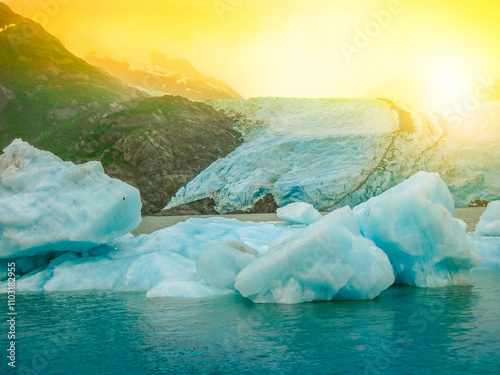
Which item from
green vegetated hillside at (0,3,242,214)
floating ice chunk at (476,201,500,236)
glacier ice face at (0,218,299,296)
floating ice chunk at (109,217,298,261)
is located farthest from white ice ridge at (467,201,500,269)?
green vegetated hillside at (0,3,242,214)

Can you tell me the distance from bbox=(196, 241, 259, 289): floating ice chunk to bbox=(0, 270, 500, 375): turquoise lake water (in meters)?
0.73

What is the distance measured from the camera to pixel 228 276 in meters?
9.12

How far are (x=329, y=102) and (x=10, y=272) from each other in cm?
4323

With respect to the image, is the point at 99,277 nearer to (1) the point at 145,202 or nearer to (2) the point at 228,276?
(2) the point at 228,276

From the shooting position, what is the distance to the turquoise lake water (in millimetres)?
4637

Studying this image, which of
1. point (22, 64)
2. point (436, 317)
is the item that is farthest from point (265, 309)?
point (22, 64)

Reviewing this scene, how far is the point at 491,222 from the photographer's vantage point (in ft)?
47.9

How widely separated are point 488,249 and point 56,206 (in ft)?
35.4

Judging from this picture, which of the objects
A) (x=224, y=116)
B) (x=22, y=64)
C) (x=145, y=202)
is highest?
(x=22, y=64)

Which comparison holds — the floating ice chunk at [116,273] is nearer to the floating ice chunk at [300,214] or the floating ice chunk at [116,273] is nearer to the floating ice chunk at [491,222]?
the floating ice chunk at [300,214]

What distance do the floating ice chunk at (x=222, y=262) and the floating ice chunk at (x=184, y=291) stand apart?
172 millimetres

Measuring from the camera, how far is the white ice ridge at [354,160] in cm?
3466

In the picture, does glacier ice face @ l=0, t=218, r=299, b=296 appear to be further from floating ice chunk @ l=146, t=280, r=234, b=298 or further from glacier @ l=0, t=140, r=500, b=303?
floating ice chunk @ l=146, t=280, r=234, b=298

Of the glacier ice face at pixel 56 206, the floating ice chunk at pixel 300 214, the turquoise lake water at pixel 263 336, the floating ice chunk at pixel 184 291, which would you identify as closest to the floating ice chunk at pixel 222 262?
the floating ice chunk at pixel 184 291
